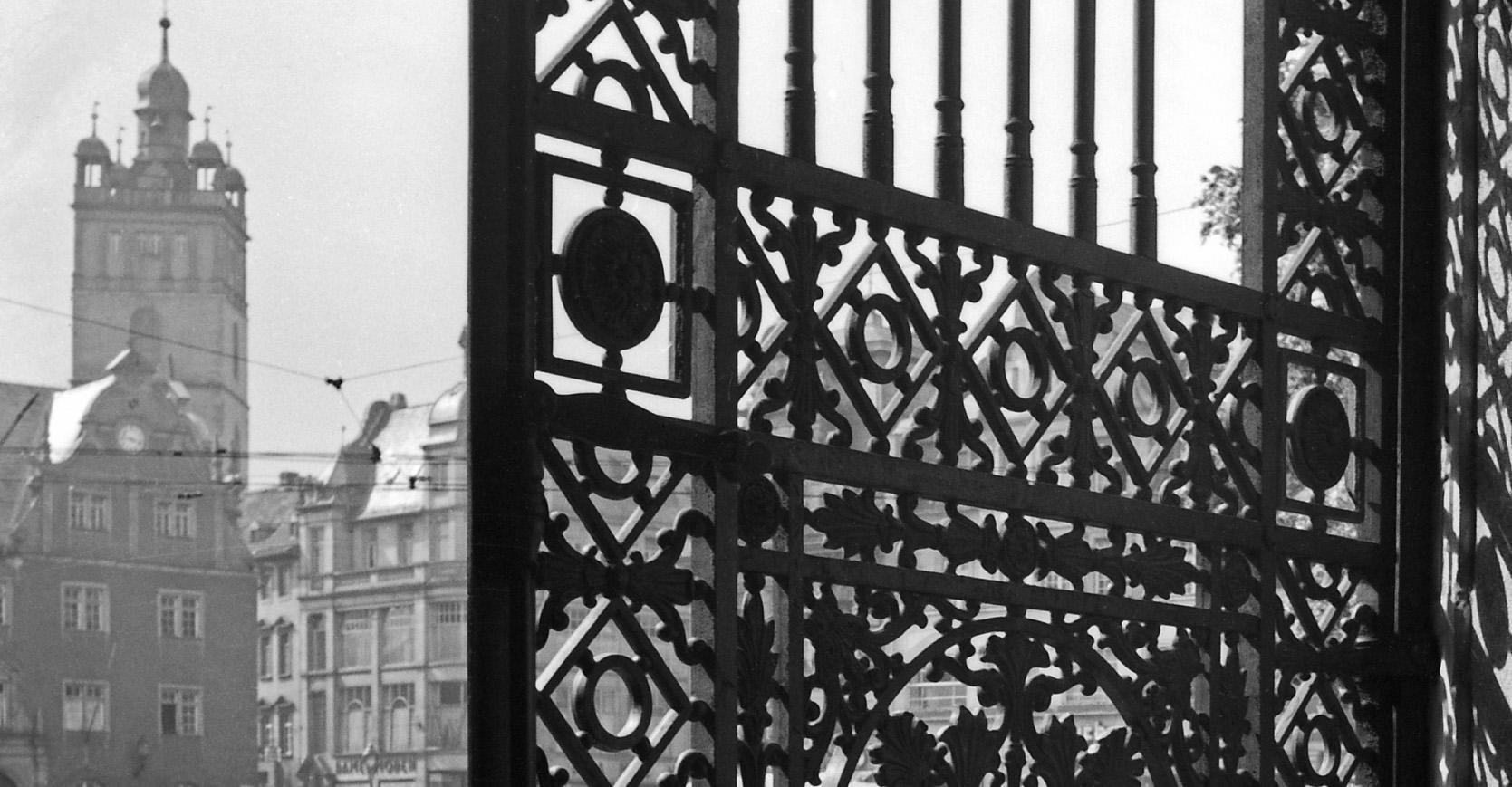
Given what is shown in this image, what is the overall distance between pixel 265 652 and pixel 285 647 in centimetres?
42

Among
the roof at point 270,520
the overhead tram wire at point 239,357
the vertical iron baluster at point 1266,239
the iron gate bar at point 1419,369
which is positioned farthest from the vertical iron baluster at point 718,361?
the roof at point 270,520

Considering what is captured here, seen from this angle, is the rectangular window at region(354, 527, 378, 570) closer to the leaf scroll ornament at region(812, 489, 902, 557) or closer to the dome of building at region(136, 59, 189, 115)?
the dome of building at region(136, 59, 189, 115)

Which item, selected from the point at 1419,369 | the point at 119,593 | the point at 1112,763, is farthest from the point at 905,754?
the point at 119,593

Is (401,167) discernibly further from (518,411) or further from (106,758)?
(518,411)

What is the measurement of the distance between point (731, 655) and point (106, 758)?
3871 centimetres

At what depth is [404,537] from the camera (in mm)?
41875

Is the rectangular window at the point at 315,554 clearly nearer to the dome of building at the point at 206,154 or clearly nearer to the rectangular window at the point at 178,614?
the rectangular window at the point at 178,614

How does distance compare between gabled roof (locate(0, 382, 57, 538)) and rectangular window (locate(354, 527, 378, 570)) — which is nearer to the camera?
gabled roof (locate(0, 382, 57, 538))

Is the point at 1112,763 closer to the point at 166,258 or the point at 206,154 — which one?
the point at 206,154

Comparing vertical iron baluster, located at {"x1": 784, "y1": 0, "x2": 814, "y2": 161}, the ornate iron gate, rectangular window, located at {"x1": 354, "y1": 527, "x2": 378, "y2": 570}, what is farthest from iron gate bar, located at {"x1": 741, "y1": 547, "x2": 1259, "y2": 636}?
rectangular window, located at {"x1": 354, "y1": 527, "x2": 378, "y2": 570}

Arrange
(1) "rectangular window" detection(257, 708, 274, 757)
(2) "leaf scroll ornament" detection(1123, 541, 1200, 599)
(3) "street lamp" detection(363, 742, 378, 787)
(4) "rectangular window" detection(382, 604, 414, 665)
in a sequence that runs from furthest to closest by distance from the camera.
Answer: (1) "rectangular window" detection(257, 708, 274, 757), (4) "rectangular window" detection(382, 604, 414, 665), (3) "street lamp" detection(363, 742, 378, 787), (2) "leaf scroll ornament" detection(1123, 541, 1200, 599)

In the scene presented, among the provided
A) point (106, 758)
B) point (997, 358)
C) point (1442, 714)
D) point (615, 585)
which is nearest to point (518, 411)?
point (615, 585)

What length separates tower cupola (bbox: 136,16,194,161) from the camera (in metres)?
45.6

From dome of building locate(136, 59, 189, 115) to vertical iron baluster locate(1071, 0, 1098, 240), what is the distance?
44866 mm
